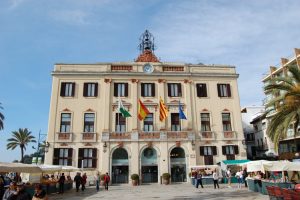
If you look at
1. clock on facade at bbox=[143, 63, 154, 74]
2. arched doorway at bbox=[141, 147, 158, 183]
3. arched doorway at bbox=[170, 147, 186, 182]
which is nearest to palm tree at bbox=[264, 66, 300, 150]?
arched doorway at bbox=[170, 147, 186, 182]

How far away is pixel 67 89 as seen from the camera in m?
34.8

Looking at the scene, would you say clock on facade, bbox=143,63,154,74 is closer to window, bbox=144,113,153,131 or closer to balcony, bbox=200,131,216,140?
window, bbox=144,113,153,131

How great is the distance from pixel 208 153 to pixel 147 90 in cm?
1049

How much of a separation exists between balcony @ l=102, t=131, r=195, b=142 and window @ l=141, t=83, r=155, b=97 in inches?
192

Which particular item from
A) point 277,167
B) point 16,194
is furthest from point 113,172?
point 16,194

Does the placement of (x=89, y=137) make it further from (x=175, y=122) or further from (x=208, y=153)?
(x=208, y=153)

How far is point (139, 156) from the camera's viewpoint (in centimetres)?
3288

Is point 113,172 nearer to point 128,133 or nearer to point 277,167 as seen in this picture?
point 128,133

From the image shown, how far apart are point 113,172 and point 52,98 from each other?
36.9ft

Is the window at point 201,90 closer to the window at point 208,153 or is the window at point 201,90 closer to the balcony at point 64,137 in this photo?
the window at point 208,153

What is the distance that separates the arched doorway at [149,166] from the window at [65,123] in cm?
920

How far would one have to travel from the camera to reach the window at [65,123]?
110 ft

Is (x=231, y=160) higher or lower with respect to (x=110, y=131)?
lower

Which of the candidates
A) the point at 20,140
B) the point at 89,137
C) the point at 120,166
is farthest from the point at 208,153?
the point at 20,140
